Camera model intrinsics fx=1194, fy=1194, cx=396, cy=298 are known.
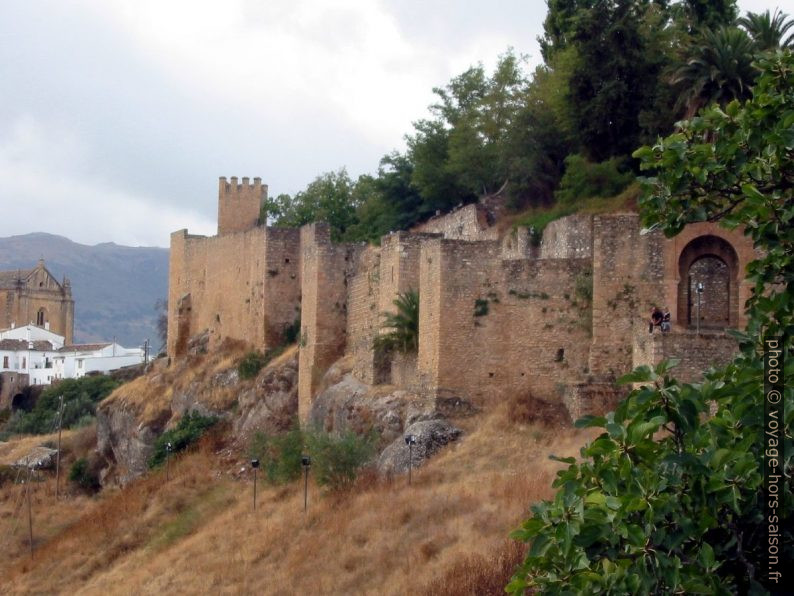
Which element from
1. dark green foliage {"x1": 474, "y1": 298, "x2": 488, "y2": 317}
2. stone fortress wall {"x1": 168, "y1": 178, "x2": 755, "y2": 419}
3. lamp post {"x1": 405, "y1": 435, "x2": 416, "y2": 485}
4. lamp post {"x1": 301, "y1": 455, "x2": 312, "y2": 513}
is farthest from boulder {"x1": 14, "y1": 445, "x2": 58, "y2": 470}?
dark green foliage {"x1": 474, "y1": 298, "x2": 488, "y2": 317}

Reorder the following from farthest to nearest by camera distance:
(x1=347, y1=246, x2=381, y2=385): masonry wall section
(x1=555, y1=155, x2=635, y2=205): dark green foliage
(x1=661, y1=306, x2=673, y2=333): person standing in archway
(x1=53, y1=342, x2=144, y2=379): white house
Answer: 1. (x1=53, y1=342, x2=144, y2=379): white house
2. (x1=555, y1=155, x2=635, y2=205): dark green foliage
3. (x1=347, y1=246, x2=381, y2=385): masonry wall section
4. (x1=661, y1=306, x2=673, y2=333): person standing in archway

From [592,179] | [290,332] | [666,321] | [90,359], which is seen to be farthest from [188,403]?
[90,359]

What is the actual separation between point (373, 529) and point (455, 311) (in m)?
5.58

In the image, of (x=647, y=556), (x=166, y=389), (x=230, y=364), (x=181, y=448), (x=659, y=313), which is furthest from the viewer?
(x=166, y=389)

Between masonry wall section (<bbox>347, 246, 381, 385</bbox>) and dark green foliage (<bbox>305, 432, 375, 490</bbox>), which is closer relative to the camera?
dark green foliage (<bbox>305, 432, 375, 490</bbox>)

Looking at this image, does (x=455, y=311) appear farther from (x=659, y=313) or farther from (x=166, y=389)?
(x=166, y=389)

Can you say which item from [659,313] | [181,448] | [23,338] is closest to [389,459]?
[659,313]

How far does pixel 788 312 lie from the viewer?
25.3 feet

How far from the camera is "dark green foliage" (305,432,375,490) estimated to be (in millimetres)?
23047

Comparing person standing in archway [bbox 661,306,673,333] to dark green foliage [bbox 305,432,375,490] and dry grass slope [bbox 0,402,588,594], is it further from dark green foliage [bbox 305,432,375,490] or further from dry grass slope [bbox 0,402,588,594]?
dark green foliage [bbox 305,432,375,490]

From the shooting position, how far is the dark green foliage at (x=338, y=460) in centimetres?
2305

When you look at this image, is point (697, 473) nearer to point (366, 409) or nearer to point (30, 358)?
point (366, 409)

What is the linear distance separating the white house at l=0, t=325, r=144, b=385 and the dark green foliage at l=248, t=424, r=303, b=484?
2079 inches

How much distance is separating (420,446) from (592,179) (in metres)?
9.77
